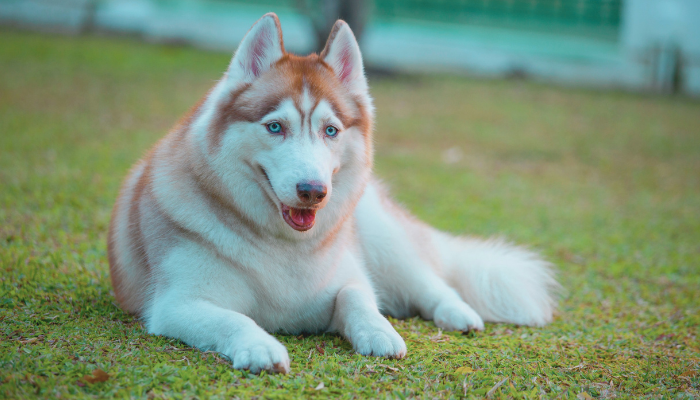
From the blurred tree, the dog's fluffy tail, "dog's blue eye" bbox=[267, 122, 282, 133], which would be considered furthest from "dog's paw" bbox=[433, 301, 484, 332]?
the blurred tree

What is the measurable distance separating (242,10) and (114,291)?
1441 cm

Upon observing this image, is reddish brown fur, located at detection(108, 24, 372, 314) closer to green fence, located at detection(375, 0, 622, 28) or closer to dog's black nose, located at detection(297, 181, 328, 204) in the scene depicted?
dog's black nose, located at detection(297, 181, 328, 204)

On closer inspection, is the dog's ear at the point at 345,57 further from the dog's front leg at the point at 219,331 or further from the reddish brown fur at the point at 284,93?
the dog's front leg at the point at 219,331

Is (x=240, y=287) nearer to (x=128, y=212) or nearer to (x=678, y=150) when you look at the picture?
(x=128, y=212)

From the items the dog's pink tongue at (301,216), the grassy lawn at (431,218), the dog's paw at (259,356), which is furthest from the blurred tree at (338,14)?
the dog's paw at (259,356)

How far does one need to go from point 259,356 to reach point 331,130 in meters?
1.07

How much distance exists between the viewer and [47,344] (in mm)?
2631

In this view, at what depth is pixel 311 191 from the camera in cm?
255

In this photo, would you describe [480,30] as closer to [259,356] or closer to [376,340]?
[376,340]

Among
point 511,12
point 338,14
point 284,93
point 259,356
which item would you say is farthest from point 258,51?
point 511,12

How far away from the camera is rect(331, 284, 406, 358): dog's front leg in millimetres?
2793

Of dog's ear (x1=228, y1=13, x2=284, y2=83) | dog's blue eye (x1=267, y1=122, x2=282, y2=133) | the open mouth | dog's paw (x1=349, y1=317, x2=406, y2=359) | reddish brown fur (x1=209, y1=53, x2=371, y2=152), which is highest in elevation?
dog's ear (x1=228, y1=13, x2=284, y2=83)

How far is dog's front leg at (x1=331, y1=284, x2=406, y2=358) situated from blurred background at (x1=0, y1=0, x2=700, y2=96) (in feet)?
36.8

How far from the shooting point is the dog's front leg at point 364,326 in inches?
110
